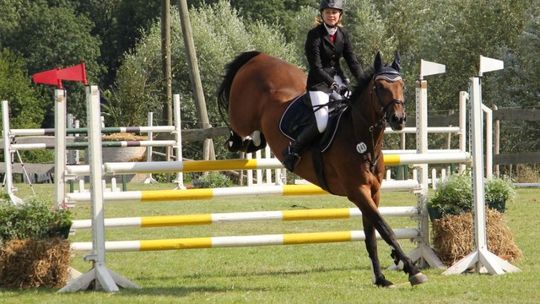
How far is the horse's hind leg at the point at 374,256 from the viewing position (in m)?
8.82

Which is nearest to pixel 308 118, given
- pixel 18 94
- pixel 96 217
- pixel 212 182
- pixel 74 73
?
pixel 96 217

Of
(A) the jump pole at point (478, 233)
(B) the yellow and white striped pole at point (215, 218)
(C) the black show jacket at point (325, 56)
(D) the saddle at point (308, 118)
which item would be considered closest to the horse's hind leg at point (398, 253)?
(D) the saddle at point (308, 118)

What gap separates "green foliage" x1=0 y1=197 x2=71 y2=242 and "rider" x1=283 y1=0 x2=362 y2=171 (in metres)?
2.00

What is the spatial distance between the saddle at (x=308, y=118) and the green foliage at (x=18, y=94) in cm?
4248

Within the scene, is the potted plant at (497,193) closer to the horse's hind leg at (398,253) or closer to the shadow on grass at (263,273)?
the shadow on grass at (263,273)

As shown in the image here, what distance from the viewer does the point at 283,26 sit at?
65.1 m

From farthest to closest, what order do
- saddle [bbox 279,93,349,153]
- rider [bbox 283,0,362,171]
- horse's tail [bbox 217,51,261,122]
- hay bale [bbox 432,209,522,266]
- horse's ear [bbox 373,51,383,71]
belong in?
1. horse's tail [bbox 217,51,261,122]
2. hay bale [bbox 432,209,522,266]
3. rider [bbox 283,0,362,171]
4. saddle [bbox 279,93,349,153]
5. horse's ear [bbox 373,51,383,71]

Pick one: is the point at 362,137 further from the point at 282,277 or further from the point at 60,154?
the point at 60,154

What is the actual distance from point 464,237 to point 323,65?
206cm

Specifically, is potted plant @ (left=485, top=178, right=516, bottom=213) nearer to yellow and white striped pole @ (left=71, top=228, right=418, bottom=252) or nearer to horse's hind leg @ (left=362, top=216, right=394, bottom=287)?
yellow and white striped pole @ (left=71, top=228, right=418, bottom=252)

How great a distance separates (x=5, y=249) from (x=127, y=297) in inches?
48.5

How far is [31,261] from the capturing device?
9.13 metres

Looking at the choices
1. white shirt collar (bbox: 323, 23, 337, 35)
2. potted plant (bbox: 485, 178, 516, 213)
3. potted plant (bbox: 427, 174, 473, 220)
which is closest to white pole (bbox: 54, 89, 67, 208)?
white shirt collar (bbox: 323, 23, 337, 35)

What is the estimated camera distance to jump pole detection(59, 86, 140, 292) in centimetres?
909
